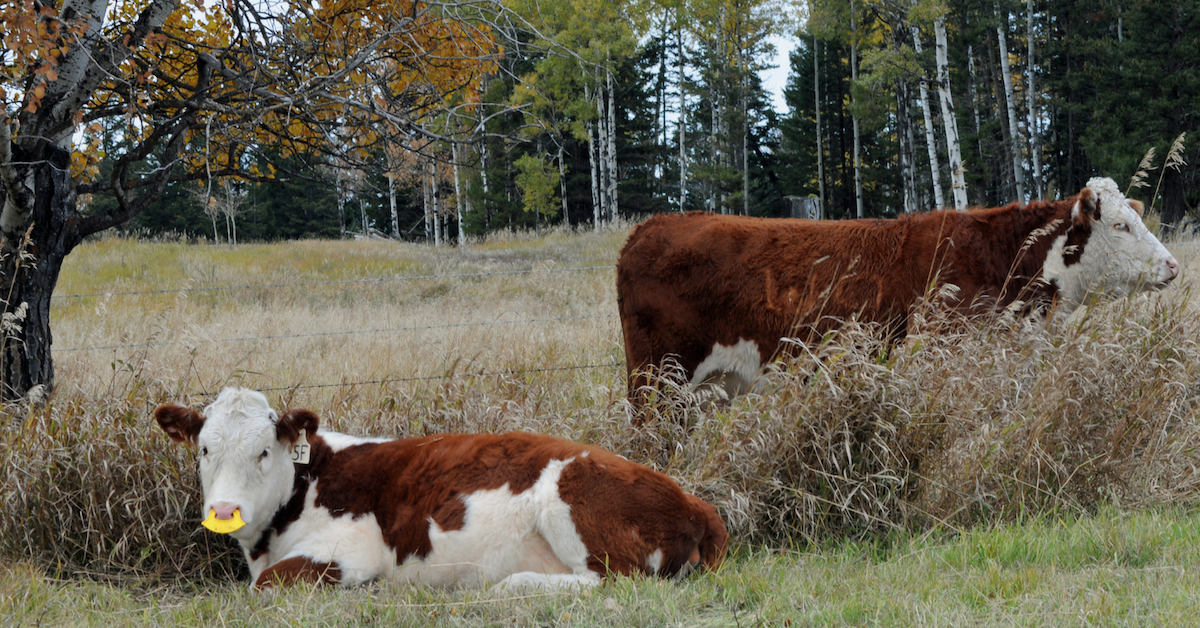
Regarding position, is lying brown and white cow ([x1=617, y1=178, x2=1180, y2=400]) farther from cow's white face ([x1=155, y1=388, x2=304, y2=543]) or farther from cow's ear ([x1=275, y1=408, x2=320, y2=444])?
cow's white face ([x1=155, y1=388, x2=304, y2=543])

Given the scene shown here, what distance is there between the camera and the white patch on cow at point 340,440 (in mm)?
4398

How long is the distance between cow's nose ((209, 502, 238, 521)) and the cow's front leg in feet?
1.01

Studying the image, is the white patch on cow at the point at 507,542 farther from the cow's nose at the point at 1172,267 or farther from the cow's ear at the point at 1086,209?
the cow's nose at the point at 1172,267

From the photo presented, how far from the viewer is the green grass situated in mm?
3084

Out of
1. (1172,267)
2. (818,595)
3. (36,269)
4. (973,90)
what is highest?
(973,90)

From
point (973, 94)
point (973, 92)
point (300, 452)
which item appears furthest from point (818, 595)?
point (973, 92)

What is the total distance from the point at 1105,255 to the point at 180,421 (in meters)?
5.65

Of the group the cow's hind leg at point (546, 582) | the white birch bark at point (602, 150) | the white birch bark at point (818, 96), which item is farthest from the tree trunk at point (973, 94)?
the cow's hind leg at point (546, 582)

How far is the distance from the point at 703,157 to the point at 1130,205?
35.8 m

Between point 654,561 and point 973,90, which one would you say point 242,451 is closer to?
point 654,561

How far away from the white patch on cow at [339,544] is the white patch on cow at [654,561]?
115 cm

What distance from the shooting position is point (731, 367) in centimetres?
577

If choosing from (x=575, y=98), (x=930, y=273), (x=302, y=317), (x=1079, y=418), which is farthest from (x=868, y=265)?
(x=575, y=98)

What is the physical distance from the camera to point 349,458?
4316 millimetres
